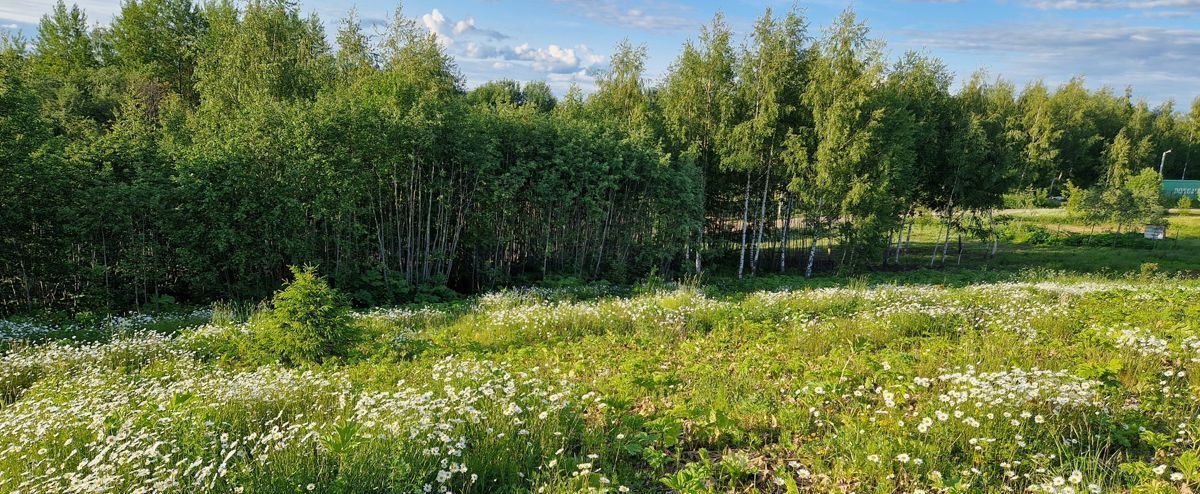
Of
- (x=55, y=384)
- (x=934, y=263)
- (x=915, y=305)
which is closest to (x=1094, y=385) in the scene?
(x=915, y=305)

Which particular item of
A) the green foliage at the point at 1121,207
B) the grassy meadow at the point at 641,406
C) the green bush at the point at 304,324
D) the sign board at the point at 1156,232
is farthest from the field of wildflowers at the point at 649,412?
the sign board at the point at 1156,232

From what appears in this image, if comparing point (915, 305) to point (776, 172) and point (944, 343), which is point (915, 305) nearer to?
point (944, 343)

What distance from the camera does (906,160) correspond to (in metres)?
22.8

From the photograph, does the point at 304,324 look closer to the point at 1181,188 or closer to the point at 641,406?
the point at 641,406

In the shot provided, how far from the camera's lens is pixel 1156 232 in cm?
3422

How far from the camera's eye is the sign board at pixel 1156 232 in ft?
112

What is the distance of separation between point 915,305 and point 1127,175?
176ft

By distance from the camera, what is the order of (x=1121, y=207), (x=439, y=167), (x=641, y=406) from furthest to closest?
(x=1121, y=207) < (x=439, y=167) < (x=641, y=406)

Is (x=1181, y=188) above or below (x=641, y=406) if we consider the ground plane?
above

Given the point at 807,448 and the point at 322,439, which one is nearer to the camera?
the point at 322,439

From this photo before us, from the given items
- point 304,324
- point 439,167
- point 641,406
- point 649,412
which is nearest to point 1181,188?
point 439,167

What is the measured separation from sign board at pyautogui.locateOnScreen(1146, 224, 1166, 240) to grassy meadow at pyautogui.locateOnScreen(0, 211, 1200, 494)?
32.8m

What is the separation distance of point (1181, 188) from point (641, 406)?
79.2 meters

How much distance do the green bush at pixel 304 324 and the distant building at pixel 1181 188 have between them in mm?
74156
